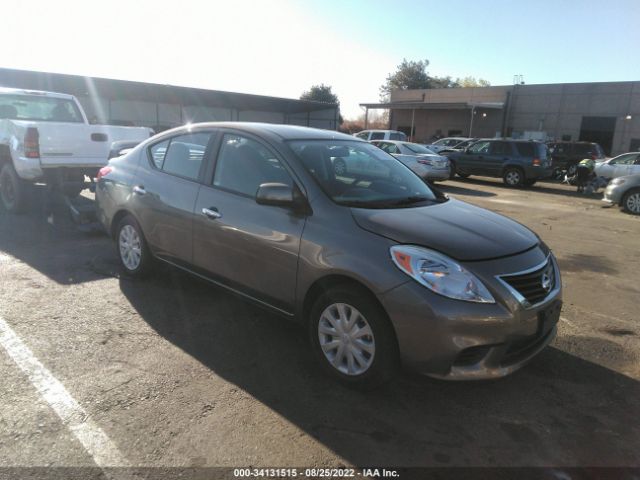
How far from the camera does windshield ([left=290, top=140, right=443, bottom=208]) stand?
3.53m

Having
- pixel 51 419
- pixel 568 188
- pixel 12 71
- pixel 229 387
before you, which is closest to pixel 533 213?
pixel 568 188

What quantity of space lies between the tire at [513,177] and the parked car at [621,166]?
2.87 meters

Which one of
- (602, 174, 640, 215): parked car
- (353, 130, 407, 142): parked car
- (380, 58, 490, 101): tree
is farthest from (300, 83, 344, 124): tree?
(602, 174, 640, 215): parked car

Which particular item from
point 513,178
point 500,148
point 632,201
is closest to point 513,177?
point 513,178

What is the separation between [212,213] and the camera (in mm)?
3896

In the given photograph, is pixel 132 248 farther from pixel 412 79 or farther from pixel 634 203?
pixel 412 79

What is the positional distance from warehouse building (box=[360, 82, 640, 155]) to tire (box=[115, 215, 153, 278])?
34.5 m

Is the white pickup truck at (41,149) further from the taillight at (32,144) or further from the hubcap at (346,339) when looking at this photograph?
the hubcap at (346,339)

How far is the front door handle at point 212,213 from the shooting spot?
3861mm

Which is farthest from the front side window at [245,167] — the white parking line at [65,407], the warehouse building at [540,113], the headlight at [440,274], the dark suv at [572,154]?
the warehouse building at [540,113]

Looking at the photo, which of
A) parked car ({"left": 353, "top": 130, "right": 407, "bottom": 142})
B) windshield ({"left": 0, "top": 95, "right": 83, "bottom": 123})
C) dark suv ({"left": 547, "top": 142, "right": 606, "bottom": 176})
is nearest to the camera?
windshield ({"left": 0, "top": 95, "right": 83, "bottom": 123})

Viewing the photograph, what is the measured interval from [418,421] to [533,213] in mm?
10016

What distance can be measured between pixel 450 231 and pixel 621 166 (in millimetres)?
17498

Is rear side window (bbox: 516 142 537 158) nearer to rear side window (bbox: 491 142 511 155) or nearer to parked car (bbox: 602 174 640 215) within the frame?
rear side window (bbox: 491 142 511 155)
